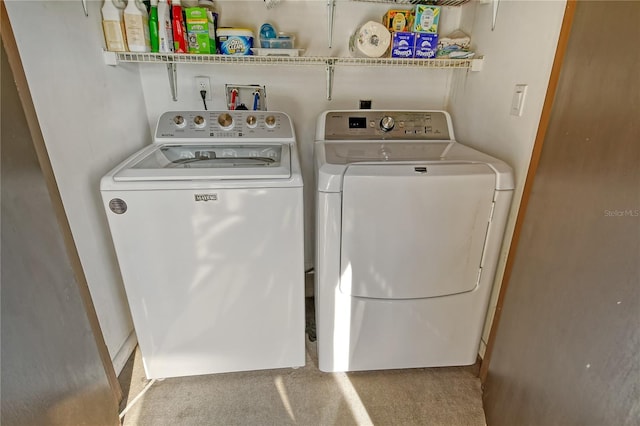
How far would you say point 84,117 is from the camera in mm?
1328

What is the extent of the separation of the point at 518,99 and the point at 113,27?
1712 millimetres

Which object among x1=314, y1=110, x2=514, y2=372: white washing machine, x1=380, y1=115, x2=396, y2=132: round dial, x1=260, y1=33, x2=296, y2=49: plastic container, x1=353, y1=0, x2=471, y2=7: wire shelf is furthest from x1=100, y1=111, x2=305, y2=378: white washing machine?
x1=353, y1=0, x2=471, y2=7: wire shelf

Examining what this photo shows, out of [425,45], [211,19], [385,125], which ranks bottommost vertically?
[385,125]

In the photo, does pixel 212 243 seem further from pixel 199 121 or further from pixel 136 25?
pixel 136 25

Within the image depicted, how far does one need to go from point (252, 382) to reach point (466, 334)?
39.7 inches

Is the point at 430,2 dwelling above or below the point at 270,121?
above

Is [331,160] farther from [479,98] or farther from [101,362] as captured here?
[101,362]

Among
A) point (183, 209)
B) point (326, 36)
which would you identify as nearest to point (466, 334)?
point (183, 209)

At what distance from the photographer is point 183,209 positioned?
Result: 47.9 inches

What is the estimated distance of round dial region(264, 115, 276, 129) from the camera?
170 centimetres

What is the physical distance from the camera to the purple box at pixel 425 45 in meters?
1.68

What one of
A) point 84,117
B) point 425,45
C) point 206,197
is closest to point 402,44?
point 425,45

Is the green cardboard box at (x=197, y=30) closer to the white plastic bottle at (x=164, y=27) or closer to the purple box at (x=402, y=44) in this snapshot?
the white plastic bottle at (x=164, y=27)

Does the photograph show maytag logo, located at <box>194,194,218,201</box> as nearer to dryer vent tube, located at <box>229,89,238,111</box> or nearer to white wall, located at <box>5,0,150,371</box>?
white wall, located at <box>5,0,150,371</box>
